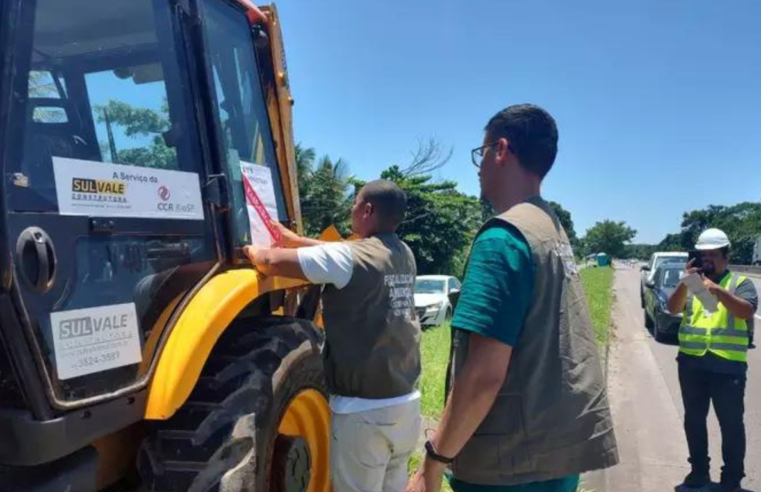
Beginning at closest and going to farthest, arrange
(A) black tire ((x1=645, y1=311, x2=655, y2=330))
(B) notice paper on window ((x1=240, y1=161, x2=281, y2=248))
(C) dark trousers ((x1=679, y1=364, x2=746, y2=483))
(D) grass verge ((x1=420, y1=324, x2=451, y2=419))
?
(B) notice paper on window ((x1=240, y1=161, x2=281, y2=248))
(C) dark trousers ((x1=679, y1=364, x2=746, y2=483))
(D) grass verge ((x1=420, y1=324, x2=451, y2=419))
(A) black tire ((x1=645, y1=311, x2=655, y2=330))

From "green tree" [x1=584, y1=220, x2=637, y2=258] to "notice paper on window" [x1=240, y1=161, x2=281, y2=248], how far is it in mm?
121531

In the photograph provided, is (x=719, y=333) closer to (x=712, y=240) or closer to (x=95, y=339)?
(x=712, y=240)

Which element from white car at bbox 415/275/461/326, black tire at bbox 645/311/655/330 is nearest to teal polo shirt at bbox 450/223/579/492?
white car at bbox 415/275/461/326

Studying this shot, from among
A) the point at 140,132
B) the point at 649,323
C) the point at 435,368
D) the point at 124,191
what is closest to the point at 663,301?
the point at 649,323

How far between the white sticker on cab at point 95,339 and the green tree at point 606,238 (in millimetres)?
122773

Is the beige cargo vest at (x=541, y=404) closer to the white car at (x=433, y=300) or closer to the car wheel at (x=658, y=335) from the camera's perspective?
the car wheel at (x=658, y=335)

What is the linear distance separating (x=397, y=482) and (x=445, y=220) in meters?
22.5

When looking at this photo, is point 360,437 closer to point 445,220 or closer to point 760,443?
point 760,443

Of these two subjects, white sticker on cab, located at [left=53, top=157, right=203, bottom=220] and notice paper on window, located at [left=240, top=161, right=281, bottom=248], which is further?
notice paper on window, located at [left=240, top=161, right=281, bottom=248]

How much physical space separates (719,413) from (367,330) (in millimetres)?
3199

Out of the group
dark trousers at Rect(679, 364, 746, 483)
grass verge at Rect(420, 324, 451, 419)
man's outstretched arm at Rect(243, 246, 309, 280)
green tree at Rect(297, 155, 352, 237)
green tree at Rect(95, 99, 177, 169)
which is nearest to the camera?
green tree at Rect(95, 99, 177, 169)

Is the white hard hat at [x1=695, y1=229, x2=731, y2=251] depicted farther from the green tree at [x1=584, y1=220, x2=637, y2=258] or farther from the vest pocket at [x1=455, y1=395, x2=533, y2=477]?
the green tree at [x1=584, y1=220, x2=637, y2=258]

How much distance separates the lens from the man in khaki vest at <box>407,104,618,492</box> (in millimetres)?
1891

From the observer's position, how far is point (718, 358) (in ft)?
16.2
